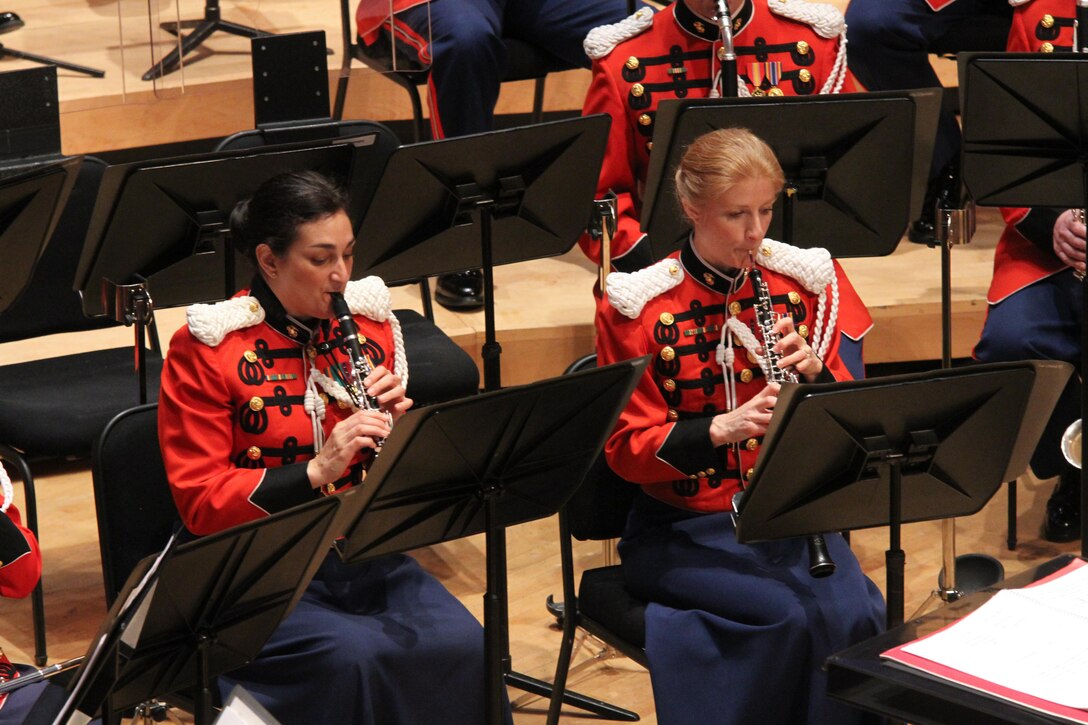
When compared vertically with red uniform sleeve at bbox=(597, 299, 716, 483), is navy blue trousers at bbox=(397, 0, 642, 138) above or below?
above

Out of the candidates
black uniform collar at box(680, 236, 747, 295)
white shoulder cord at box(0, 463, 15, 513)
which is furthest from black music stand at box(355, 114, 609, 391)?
white shoulder cord at box(0, 463, 15, 513)

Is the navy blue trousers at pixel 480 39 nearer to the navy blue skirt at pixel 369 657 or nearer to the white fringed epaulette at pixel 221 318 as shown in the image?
the white fringed epaulette at pixel 221 318

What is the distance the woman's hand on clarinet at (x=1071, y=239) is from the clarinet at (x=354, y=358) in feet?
5.63

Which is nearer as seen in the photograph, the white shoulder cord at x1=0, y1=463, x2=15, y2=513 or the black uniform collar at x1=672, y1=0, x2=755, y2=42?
the white shoulder cord at x1=0, y1=463, x2=15, y2=513

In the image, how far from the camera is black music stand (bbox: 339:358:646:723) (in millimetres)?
2096

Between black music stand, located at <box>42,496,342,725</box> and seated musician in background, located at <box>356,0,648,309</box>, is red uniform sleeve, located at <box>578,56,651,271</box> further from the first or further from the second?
black music stand, located at <box>42,496,342,725</box>

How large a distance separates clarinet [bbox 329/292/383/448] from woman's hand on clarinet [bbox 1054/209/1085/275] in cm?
172

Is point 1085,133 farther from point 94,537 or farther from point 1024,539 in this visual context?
point 94,537

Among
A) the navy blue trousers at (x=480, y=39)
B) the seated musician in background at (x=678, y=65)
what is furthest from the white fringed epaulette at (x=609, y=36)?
the navy blue trousers at (x=480, y=39)

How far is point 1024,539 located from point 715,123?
1496 millimetres

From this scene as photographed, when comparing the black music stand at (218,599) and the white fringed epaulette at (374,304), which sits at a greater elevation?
the white fringed epaulette at (374,304)

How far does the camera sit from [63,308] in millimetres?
3494

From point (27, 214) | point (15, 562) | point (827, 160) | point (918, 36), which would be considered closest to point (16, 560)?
point (15, 562)

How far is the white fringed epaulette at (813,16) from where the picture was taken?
3.57 meters
